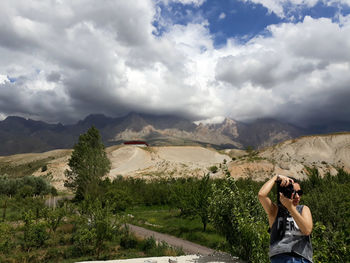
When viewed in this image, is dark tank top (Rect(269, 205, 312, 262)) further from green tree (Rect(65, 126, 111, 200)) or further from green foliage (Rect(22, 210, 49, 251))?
green tree (Rect(65, 126, 111, 200))

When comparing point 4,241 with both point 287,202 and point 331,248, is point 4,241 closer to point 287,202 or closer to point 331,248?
point 331,248

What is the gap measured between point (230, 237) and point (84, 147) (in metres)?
36.6

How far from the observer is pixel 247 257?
32.8ft

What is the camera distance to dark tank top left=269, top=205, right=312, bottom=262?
3395 millimetres

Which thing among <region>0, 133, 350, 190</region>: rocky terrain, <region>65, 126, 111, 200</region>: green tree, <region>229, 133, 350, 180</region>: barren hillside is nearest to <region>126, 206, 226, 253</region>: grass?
<region>65, 126, 111, 200</region>: green tree

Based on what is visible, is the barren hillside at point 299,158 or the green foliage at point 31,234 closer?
the green foliage at point 31,234

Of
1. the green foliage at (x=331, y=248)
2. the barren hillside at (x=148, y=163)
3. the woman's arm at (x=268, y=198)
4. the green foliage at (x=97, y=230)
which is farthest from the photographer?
the barren hillside at (x=148, y=163)

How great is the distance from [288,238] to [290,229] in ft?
0.41

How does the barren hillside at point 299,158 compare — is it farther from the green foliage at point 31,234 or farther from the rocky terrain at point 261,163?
the green foliage at point 31,234

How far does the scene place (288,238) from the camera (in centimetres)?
346

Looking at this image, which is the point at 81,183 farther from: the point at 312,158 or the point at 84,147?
the point at 312,158

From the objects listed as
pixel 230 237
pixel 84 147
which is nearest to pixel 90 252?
pixel 230 237

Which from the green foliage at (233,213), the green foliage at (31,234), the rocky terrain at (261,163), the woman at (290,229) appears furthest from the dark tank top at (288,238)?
the rocky terrain at (261,163)

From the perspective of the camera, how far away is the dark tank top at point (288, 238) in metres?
3.39
